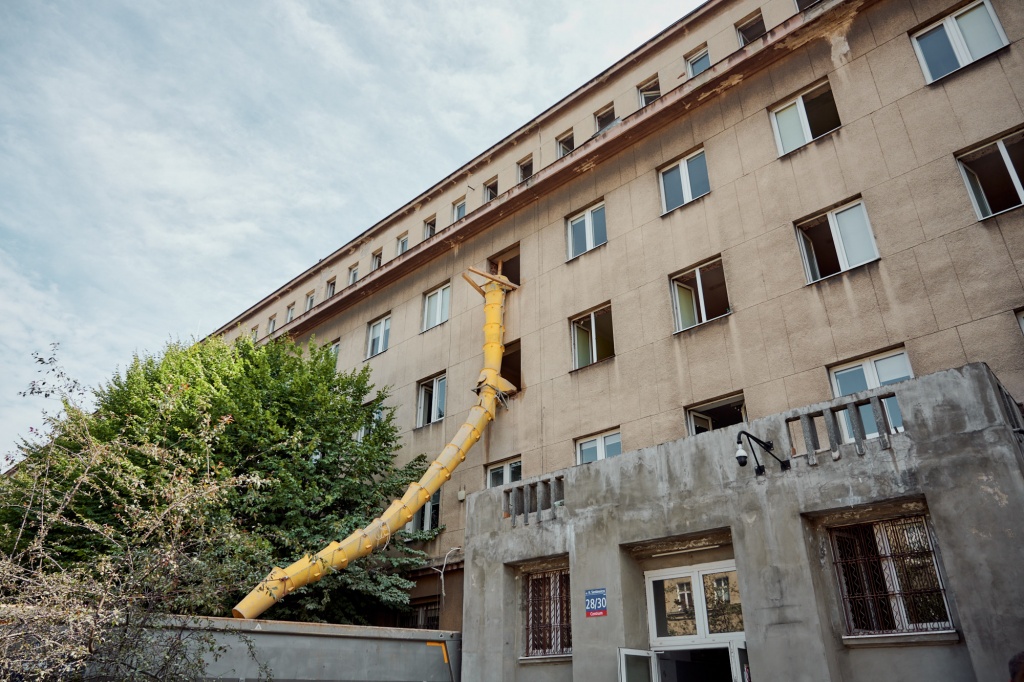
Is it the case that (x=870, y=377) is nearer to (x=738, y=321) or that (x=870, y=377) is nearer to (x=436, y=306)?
(x=738, y=321)

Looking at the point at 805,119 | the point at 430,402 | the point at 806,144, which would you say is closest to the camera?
the point at 806,144

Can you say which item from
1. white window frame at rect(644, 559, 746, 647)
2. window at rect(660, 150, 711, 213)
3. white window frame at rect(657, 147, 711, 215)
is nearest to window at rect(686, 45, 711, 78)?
white window frame at rect(657, 147, 711, 215)

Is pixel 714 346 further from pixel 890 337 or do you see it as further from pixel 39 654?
pixel 39 654

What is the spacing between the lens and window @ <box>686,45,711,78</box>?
63.9 feet

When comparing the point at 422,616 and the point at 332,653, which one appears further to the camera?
the point at 422,616

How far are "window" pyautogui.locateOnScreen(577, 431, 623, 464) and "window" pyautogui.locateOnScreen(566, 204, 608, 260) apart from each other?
562 cm

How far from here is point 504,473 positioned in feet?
62.1

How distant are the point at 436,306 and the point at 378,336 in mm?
3322

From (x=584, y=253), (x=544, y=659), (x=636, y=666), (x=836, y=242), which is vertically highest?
(x=584, y=253)

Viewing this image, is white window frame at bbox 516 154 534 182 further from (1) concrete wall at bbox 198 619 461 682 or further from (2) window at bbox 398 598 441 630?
(1) concrete wall at bbox 198 619 461 682

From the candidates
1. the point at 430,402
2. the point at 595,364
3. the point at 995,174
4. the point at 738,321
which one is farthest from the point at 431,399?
the point at 995,174

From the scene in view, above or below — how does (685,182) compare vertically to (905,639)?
above

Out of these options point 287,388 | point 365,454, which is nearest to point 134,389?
point 287,388

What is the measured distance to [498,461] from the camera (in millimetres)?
19031
